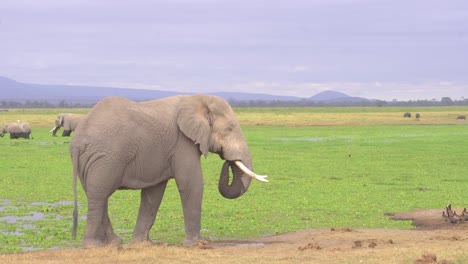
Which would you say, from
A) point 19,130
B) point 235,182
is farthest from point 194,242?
point 19,130

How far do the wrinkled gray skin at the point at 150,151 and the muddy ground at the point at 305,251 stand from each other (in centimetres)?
72

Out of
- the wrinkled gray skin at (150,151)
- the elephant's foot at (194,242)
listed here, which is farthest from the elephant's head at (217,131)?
the elephant's foot at (194,242)

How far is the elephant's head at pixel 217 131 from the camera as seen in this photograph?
12.7 m

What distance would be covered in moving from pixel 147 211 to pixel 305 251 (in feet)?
9.92

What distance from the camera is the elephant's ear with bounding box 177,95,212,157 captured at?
12.7 m

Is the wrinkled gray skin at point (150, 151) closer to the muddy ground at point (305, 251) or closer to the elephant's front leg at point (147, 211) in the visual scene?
the elephant's front leg at point (147, 211)

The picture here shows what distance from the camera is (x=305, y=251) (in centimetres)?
1180

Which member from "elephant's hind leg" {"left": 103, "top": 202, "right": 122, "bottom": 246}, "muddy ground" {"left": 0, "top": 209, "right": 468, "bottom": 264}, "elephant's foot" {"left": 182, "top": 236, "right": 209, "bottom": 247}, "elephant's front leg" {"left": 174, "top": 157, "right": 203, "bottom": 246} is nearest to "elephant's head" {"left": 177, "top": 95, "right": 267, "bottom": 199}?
"elephant's front leg" {"left": 174, "top": 157, "right": 203, "bottom": 246}

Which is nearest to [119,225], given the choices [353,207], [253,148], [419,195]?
[353,207]

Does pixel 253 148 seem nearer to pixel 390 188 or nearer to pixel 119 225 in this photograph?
pixel 390 188

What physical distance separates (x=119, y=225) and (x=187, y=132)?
3822 millimetres

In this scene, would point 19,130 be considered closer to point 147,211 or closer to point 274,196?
point 274,196

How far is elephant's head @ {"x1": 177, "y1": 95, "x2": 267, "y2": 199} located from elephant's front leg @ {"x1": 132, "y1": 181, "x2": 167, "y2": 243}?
1.10 m

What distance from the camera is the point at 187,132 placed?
41.6ft
